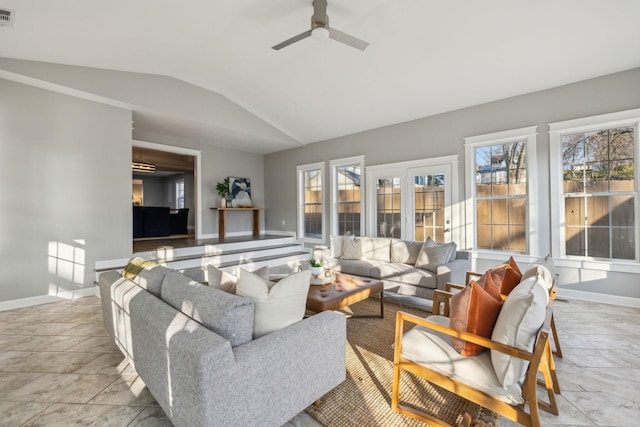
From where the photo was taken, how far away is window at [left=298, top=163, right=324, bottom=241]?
23.2 feet

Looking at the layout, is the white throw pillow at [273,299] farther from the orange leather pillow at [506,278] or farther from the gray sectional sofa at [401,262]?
the gray sectional sofa at [401,262]

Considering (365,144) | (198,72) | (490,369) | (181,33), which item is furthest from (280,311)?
(365,144)

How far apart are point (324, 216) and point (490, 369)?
18.1 ft

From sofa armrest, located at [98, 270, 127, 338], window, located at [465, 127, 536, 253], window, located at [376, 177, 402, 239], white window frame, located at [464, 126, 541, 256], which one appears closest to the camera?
sofa armrest, located at [98, 270, 127, 338]

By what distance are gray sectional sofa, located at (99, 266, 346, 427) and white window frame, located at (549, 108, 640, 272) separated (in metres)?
4.03

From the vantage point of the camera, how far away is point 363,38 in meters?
3.72

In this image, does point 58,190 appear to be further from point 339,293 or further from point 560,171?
point 560,171

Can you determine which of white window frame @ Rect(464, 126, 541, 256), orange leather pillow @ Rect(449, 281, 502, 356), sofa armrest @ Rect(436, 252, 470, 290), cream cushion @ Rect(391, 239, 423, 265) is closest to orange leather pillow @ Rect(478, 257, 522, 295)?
orange leather pillow @ Rect(449, 281, 502, 356)

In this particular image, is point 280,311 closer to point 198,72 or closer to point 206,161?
point 198,72

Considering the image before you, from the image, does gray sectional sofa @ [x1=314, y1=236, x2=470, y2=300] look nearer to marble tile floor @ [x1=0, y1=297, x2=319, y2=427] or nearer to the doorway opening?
marble tile floor @ [x1=0, y1=297, x2=319, y2=427]

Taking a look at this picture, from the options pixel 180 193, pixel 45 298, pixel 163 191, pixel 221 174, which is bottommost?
pixel 45 298

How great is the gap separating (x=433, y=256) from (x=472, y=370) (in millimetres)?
2518

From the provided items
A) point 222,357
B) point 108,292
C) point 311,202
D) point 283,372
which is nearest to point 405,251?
point 283,372

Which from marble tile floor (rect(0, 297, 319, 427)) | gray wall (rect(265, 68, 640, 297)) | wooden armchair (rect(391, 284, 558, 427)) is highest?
gray wall (rect(265, 68, 640, 297))
